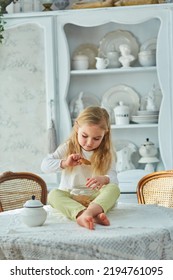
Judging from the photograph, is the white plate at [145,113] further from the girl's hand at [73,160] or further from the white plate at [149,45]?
the girl's hand at [73,160]

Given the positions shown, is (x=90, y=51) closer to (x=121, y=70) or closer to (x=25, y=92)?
(x=121, y=70)

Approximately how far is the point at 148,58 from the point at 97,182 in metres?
1.64

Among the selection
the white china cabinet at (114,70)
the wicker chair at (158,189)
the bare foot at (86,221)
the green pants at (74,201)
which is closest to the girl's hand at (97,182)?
the green pants at (74,201)

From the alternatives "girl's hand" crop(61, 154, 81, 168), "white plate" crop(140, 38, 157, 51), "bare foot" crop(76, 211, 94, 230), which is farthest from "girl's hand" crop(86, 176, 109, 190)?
"white plate" crop(140, 38, 157, 51)

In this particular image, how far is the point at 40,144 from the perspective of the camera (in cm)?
378

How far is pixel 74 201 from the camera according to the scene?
211 cm

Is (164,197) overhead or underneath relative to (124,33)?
underneath

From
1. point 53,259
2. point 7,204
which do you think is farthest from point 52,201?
point 7,204

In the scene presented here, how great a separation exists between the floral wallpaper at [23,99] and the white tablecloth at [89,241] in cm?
177

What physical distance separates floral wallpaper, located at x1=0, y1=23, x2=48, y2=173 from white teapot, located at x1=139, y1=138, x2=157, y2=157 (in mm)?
592

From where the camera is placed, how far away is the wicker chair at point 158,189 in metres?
2.80

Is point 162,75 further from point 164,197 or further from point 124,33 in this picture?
point 164,197

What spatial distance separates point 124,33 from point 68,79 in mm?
449
